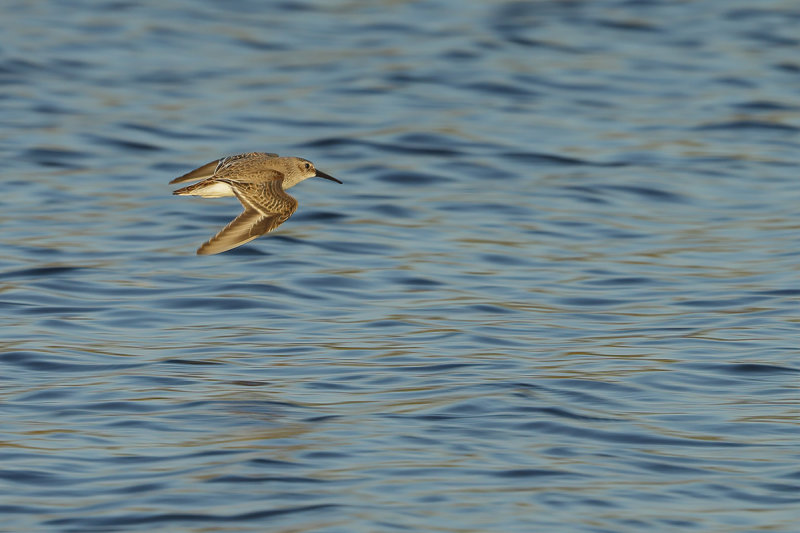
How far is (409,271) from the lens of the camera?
37.3 ft

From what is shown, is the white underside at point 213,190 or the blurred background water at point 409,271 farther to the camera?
the white underside at point 213,190

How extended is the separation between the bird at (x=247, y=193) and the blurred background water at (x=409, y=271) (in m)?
0.90

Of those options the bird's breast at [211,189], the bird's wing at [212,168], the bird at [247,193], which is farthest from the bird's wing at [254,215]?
the bird's wing at [212,168]

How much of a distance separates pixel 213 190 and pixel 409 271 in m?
2.96

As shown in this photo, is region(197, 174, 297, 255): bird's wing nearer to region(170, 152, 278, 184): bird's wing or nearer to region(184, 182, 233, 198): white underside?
region(184, 182, 233, 198): white underside

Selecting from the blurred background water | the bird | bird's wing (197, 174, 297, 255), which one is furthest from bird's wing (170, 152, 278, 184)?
the blurred background water

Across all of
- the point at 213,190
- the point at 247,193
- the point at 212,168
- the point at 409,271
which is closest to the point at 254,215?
the point at 247,193

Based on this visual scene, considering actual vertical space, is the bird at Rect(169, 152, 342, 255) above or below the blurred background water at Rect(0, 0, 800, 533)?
above

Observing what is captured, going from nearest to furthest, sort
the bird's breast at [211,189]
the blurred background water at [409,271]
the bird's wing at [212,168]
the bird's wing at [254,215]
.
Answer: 1. the blurred background water at [409,271]
2. the bird's wing at [254,215]
3. the bird's breast at [211,189]
4. the bird's wing at [212,168]

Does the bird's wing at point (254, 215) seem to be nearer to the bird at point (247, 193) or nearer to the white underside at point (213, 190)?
the bird at point (247, 193)

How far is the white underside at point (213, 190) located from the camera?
8594 millimetres

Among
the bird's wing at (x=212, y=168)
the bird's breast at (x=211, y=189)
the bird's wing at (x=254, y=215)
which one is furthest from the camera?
the bird's wing at (x=212, y=168)

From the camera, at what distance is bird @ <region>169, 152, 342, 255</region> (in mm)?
8297

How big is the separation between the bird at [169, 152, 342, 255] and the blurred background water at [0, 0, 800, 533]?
90 centimetres
